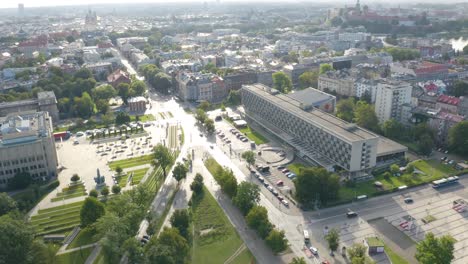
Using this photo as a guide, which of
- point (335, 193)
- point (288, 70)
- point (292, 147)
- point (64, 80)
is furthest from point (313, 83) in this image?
point (64, 80)

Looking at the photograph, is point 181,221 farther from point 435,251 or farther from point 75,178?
point 435,251

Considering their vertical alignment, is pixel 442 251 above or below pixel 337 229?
above

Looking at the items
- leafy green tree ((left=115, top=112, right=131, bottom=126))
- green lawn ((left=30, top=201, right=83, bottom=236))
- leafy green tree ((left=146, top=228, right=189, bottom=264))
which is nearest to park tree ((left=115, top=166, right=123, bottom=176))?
green lawn ((left=30, top=201, right=83, bottom=236))

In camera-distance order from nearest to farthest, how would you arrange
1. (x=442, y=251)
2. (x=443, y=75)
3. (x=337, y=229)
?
(x=442, y=251) → (x=337, y=229) → (x=443, y=75)

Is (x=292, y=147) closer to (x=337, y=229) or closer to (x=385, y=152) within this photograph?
(x=385, y=152)

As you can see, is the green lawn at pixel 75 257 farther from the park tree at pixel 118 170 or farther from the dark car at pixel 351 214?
the dark car at pixel 351 214

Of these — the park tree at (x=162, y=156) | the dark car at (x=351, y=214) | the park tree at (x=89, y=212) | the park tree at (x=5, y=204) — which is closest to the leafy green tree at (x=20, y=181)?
the park tree at (x=5, y=204)
